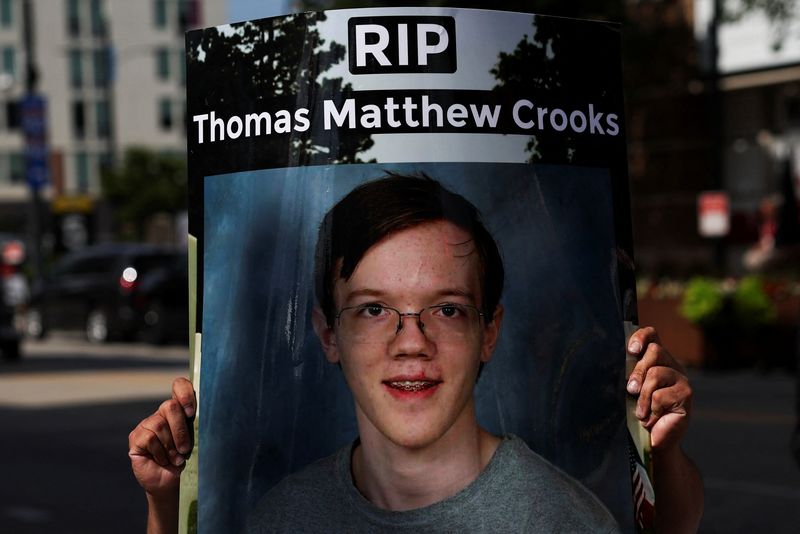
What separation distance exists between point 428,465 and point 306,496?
0.53 feet

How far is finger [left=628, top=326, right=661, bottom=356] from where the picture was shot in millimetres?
2096

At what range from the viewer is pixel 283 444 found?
2.04 m

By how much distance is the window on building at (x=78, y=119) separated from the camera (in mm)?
78312

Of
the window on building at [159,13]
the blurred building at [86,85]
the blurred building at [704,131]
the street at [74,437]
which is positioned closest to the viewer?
the street at [74,437]

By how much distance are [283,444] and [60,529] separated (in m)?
7.46

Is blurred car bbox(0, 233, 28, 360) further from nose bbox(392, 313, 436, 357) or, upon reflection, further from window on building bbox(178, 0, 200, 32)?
window on building bbox(178, 0, 200, 32)

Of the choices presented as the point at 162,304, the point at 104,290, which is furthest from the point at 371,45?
the point at 104,290

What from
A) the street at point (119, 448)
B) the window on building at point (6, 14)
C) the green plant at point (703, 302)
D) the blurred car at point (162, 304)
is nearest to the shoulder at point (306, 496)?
the street at point (119, 448)

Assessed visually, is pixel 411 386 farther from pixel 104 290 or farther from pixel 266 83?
pixel 104 290

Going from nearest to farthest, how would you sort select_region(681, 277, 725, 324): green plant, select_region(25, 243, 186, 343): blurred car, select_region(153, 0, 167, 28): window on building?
select_region(681, 277, 725, 324): green plant, select_region(25, 243, 186, 343): blurred car, select_region(153, 0, 167, 28): window on building

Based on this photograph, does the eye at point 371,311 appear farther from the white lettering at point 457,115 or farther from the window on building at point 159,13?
the window on building at point 159,13

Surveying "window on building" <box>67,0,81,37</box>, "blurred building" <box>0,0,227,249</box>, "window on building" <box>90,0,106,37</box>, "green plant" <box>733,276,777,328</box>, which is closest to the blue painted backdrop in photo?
"green plant" <box>733,276,777,328</box>

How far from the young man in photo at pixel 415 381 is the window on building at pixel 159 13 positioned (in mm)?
78490

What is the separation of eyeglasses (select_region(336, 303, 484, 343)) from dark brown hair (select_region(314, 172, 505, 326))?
0.8 inches
